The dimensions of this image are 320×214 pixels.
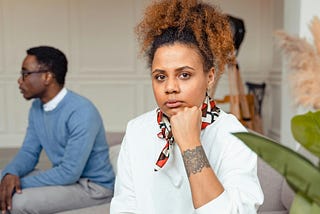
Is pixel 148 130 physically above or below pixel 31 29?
below

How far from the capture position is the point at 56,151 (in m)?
2.14

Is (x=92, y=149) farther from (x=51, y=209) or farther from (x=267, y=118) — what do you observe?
(x=267, y=118)

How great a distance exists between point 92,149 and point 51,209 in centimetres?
34

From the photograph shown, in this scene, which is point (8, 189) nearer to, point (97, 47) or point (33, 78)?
point (33, 78)

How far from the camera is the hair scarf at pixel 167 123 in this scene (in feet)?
3.63

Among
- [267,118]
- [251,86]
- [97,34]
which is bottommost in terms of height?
[267,118]

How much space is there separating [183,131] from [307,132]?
22.7 inches

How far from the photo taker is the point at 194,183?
0.90m

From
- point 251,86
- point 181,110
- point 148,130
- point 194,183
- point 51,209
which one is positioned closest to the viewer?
point 194,183

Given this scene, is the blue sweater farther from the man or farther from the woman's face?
the woman's face

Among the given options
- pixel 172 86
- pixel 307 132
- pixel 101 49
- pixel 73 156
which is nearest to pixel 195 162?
pixel 172 86

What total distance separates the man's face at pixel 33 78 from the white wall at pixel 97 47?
9.60ft

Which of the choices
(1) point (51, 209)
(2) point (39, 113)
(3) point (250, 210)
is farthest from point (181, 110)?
(2) point (39, 113)

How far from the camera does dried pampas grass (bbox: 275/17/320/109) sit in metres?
1.24
